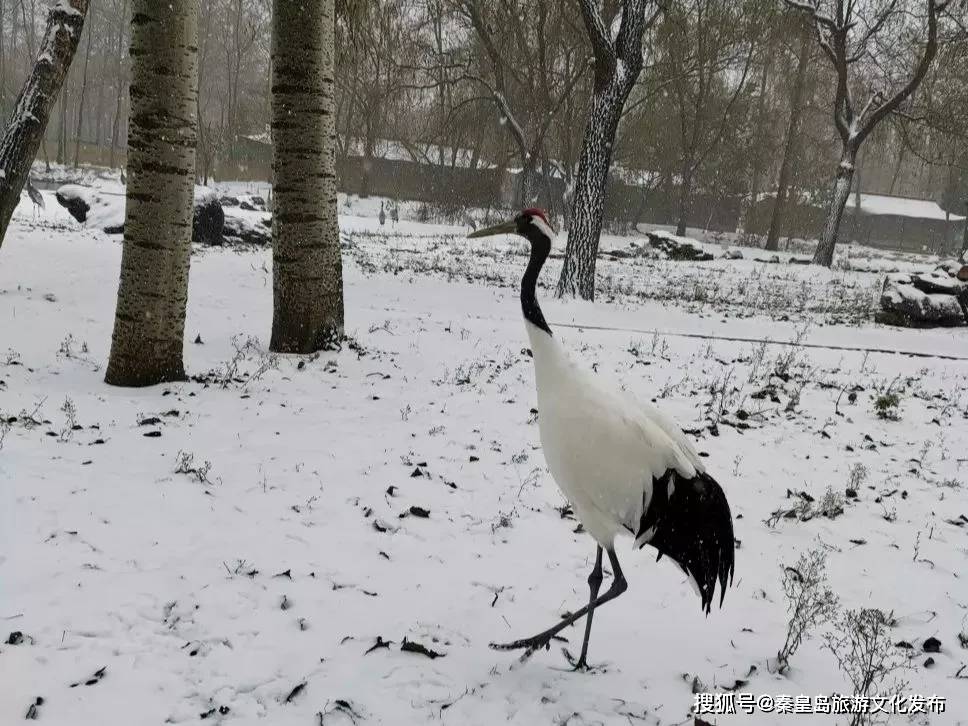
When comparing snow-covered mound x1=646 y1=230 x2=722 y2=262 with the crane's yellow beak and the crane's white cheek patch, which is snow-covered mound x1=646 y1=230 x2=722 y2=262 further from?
the crane's white cheek patch

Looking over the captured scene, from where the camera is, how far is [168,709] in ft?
8.38

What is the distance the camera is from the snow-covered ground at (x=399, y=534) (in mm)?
2830

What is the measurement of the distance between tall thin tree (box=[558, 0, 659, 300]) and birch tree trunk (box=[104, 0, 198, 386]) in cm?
786

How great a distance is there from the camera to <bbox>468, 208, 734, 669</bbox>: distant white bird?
113 inches

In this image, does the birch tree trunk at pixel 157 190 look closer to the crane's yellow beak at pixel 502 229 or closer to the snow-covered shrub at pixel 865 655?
the crane's yellow beak at pixel 502 229

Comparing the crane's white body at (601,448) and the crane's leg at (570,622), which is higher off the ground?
the crane's white body at (601,448)

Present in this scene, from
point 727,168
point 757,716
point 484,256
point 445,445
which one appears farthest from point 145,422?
point 727,168

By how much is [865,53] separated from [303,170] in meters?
25.0

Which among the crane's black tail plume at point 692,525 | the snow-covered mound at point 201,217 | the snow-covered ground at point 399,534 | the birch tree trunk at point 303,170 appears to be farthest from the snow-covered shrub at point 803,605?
the snow-covered mound at point 201,217

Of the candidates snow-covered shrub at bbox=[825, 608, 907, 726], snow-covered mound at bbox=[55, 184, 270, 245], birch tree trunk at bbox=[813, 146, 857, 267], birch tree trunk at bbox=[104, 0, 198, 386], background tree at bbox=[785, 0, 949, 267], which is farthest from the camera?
birch tree trunk at bbox=[813, 146, 857, 267]

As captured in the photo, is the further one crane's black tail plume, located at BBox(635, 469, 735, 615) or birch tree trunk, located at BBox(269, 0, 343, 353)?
birch tree trunk, located at BBox(269, 0, 343, 353)

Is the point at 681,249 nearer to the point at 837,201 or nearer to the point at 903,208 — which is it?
the point at 837,201

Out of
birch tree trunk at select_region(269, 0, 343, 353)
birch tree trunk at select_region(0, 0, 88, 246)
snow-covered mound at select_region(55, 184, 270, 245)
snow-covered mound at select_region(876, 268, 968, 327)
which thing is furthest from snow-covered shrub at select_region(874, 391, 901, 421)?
snow-covered mound at select_region(55, 184, 270, 245)

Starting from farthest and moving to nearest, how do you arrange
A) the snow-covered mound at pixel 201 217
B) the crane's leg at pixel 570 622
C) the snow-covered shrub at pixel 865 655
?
→ the snow-covered mound at pixel 201 217 → the crane's leg at pixel 570 622 → the snow-covered shrub at pixel 865 655
